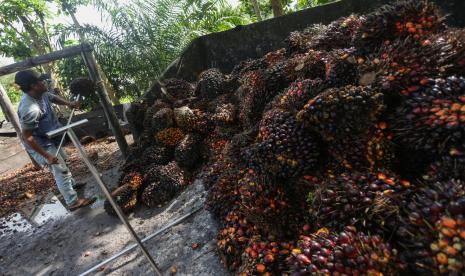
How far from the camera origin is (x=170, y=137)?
4.41 meters

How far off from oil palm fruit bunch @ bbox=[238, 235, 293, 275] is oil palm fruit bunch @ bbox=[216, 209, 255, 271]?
9.3 inches

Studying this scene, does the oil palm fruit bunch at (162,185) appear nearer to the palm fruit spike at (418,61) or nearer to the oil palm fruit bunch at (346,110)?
the oil palm fruit bunch at (346,110)

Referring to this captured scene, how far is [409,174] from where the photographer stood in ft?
5.67

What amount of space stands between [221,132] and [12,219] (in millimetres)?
4039

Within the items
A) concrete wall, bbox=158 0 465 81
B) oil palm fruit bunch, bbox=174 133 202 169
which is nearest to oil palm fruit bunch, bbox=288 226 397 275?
oil palm fruit bunch, bbox=174 133 202 169

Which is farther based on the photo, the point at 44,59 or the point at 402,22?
the point at 44,59

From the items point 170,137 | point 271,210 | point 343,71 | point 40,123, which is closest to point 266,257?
point 271,210

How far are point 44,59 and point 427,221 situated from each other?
196 inches

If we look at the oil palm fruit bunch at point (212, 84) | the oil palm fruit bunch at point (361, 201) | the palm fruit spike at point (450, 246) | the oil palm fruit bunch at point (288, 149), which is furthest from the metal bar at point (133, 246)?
the palm fruit spike at point (450, 246)

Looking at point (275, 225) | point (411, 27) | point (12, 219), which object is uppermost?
point (411, 27)

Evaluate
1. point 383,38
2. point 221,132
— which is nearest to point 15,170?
point 221,132

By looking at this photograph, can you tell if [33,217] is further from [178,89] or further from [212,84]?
[212,84]

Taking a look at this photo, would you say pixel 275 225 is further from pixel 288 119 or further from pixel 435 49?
pixel 435 49

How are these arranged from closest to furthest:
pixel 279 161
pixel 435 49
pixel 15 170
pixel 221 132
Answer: pixel 435 49
pixel 279 161
pixel 221 132
pixel 15 170
